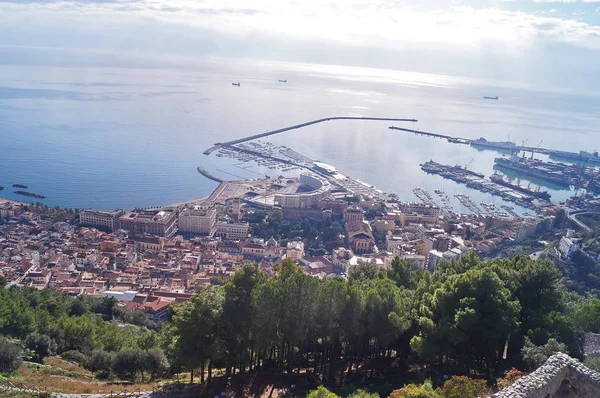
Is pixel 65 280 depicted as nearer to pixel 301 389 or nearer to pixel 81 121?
pixel 301 389

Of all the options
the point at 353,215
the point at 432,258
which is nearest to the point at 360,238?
the point at 353,215

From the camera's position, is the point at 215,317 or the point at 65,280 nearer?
the point at 215,317

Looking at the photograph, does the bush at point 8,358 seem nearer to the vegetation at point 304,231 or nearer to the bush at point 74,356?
the bush at point 74,356

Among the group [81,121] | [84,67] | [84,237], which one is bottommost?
[84,237]

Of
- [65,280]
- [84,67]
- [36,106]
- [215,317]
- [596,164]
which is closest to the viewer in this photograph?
[215,317]

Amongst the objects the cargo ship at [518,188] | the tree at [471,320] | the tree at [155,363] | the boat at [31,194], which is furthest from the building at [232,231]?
the cargo ship at [518,188]

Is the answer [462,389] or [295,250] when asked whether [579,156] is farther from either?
[462,389]

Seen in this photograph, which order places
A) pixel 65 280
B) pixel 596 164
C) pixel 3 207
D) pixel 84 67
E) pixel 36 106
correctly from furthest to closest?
1. pixel 84 67
2. pixel 36 106
3. pixel 596 164
4. pixel 3 207
5. pixel 65 280

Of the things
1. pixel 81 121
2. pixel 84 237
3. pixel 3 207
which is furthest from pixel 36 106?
pixel 84 237
